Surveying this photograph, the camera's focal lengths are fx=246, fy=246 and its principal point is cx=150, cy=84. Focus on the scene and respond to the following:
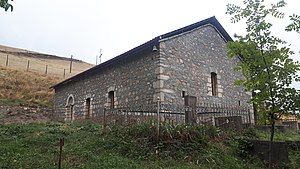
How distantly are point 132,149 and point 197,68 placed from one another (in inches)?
256

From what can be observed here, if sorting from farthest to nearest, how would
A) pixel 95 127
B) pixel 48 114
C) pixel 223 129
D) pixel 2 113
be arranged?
1. pixel 48 114
2. pixel 2 113
3. pixel 95 127
4. pixel 223 129

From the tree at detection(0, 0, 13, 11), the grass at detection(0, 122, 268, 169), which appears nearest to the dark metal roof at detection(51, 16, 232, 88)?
the grass at detection(0, 122, 268, 169)

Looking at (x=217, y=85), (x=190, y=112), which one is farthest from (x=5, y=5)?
(x=217, y=85)

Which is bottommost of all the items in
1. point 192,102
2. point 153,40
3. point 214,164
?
point 214,164

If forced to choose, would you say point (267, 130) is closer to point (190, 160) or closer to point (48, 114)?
point (190, 160)

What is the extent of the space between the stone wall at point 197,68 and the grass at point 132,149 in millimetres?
3107

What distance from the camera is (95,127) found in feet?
30.6

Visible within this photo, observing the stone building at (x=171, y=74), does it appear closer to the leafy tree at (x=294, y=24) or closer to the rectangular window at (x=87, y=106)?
the rectangular window at (x=87, y=106)

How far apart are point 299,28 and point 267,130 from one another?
609 centimetres

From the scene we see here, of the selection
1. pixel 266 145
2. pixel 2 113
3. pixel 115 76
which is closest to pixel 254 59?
pixel 266 145

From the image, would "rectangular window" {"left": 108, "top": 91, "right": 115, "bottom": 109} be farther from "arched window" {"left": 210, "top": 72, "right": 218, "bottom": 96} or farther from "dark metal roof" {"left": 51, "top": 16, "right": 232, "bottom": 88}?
"arched window" {"left": 210, "top": 72, "right": 218, "bottom": 96}

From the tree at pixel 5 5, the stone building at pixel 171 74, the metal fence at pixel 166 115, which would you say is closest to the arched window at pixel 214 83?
the stone building at pixel 171 74

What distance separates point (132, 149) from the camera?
633 cm

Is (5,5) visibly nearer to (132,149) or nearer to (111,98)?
(132,149)
